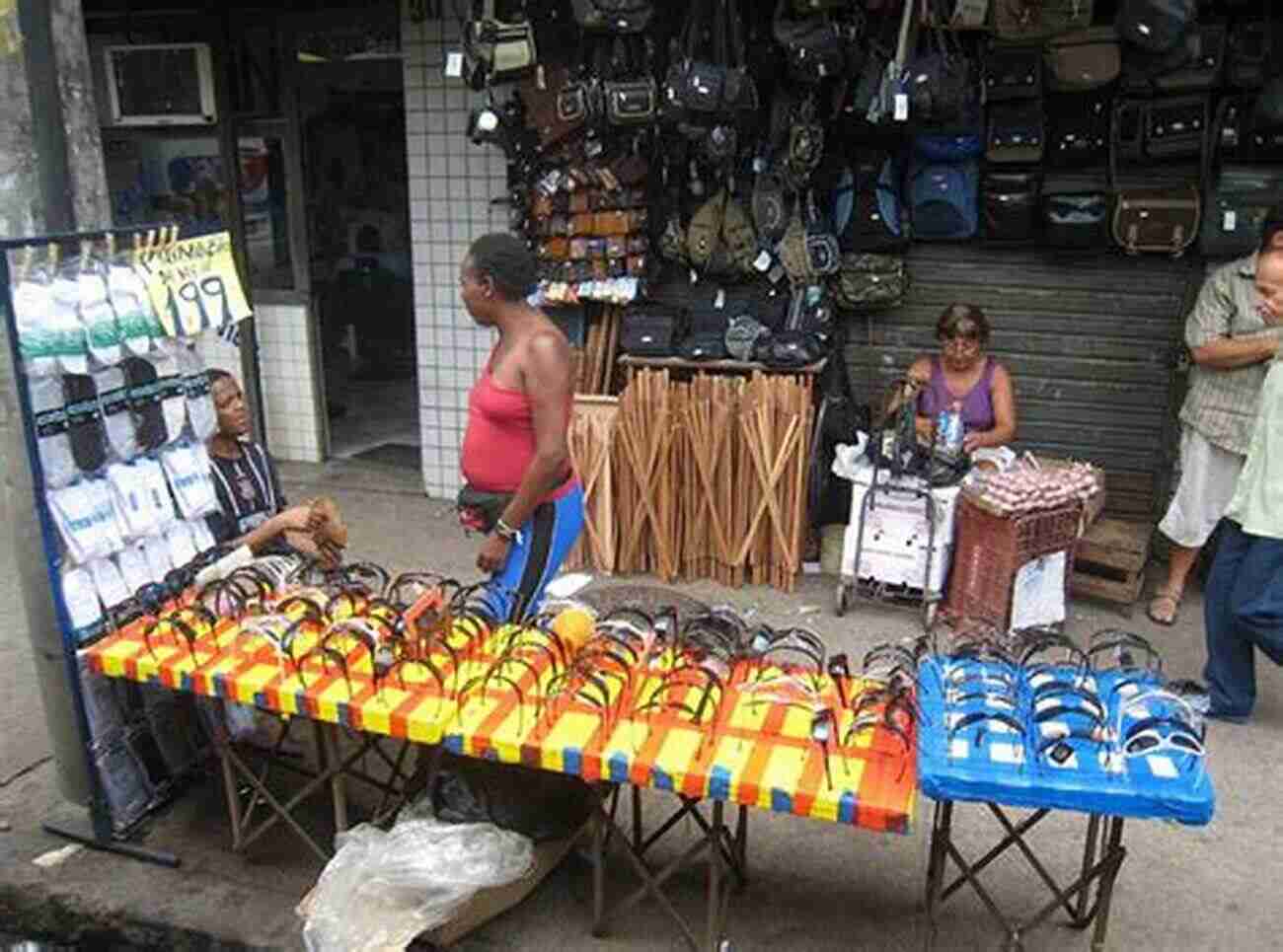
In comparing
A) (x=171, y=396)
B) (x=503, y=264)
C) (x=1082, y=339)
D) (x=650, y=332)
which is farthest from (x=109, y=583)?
(x=1082, y=339)

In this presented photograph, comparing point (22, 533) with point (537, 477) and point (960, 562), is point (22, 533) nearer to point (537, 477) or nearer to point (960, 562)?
point (537, 477)

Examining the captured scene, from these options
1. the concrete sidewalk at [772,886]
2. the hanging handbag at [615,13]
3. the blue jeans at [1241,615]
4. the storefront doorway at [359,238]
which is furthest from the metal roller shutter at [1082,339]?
the storefront doorway at [359,238]

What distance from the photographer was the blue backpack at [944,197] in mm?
5848

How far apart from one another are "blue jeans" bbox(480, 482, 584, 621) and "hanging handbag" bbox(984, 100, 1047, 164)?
3195 mm

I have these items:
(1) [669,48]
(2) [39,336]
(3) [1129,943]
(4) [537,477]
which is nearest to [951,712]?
(3) [1129,943]

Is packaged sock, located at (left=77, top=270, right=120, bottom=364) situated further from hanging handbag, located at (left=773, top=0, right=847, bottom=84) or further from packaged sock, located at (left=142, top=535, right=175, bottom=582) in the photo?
hanging handbag, located at (left=773, top=0, right=847, bottom=84)

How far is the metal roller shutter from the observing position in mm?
5949

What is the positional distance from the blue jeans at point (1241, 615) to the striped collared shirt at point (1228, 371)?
2.60 feet

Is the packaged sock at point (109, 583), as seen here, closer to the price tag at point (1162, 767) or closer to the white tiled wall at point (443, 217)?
the price tag at point (1162, 767)

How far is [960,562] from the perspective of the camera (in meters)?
5.38

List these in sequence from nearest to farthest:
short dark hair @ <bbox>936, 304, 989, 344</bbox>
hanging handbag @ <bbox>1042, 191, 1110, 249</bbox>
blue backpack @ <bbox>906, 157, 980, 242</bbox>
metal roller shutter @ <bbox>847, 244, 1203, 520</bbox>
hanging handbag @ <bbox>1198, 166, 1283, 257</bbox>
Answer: hanging handbag @ <bbox>1198, 166, 1283, 257</bbox>, short dark hair @ <bbox>936, 304, 989, 344</bbox>, hanging handbag @ <bbox>1042, 191, 1110, 249</bbox>, blue backpack @ <bbox>906, 157, 980, 242</bbox>, metal roller shutter @ <bbox>847, 244, 1203, 520</bbox>

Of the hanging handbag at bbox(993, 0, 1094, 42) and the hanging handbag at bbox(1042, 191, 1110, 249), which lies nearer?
the hanging handbag at bbox(993, 0, 1094, 42)

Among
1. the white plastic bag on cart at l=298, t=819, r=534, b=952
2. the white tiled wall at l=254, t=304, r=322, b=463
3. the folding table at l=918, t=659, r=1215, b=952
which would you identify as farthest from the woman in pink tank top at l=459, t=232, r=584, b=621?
the white tiled wall at l=254, t=304, r=322, b=463

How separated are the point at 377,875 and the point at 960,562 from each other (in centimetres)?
325
